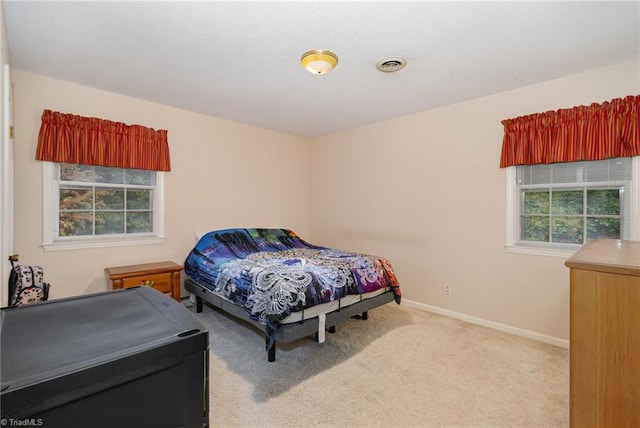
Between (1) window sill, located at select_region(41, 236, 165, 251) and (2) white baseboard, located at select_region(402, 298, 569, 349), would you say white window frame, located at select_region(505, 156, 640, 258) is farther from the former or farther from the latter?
(1) window sill, located at select_region(41, 236, 165, 251)

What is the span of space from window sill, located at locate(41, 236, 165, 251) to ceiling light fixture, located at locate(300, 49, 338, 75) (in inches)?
104

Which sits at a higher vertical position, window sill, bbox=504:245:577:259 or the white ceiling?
the white ceiling

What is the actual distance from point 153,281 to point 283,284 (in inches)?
65.0

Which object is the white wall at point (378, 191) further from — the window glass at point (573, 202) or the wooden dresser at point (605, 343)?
the wooden dresser at point (605, 343)

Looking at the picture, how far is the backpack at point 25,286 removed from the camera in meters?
2.16

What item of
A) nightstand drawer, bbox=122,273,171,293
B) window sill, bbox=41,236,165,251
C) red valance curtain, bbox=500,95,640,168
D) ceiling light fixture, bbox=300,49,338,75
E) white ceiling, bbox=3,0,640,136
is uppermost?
white ceiling, bbox=3,0,640,136

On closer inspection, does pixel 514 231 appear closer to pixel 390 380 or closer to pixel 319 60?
pixel 390 380

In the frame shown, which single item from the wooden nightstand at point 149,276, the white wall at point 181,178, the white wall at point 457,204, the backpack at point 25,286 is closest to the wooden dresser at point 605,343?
the white wall at point 457,204

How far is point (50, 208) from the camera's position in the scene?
2.91 m

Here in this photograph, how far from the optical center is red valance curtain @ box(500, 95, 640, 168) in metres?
2.43

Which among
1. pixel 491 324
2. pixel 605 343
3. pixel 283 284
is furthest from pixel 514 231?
pixel 283 284

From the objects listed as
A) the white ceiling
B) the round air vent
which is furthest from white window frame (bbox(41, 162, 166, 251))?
the round air vent

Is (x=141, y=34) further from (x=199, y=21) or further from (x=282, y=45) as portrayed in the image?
(x=282, y=45)

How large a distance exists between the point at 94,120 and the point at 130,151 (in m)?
0.42
